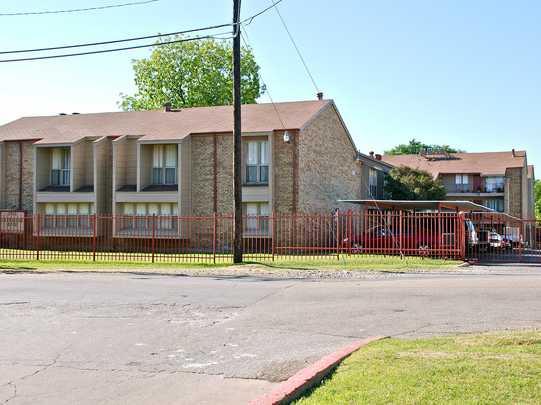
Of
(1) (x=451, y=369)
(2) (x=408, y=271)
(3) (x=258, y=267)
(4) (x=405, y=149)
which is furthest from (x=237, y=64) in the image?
(4) (x=405, y=149)

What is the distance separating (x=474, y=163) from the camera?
6519cm

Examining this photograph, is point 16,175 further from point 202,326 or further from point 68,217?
point 202,326

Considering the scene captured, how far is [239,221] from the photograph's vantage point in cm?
2289

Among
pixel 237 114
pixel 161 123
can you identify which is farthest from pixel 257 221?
pixel 237 114

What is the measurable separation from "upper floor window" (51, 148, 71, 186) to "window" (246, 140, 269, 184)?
10.5m

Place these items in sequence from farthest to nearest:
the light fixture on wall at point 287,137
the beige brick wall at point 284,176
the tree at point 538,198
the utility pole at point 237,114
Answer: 1. the tree at point 538,198
2. the beige brick wall at point 284,176
3. the light fixture on wall at point 287,137
4. the utility pole at point 237,114

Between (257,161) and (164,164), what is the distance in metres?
5.22

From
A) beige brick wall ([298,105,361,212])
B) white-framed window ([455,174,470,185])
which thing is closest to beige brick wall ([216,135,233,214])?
beige brick wall ([298,105,361,212])

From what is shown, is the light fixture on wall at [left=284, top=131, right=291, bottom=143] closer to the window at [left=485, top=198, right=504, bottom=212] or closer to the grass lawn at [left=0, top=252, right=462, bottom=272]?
the grass lawn at [left=0, top=252, right=462, bottom=272]

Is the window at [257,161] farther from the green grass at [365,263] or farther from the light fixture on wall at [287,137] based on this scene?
the green grass at [365,263]

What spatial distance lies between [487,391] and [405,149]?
114 metres

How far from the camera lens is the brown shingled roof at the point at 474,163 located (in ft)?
204

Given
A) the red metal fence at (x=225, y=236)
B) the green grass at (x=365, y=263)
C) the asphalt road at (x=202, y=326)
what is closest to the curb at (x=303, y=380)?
the asphalt road at (x=202, y=326)

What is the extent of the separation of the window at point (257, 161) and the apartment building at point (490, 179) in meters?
30.0
